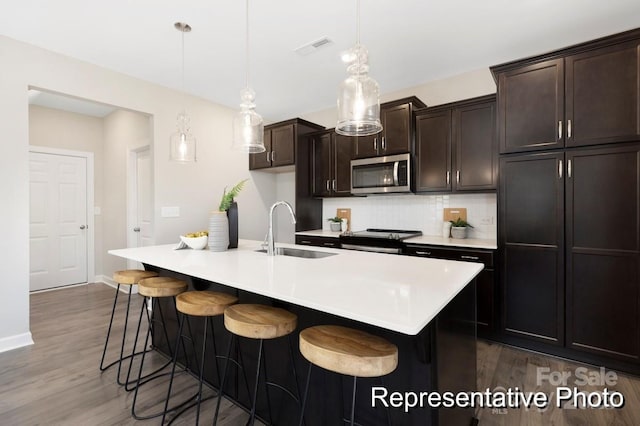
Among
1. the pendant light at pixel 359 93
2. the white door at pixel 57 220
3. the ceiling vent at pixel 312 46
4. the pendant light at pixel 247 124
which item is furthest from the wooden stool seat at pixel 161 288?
the white door at pixel 57 220

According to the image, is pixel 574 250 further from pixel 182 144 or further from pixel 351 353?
pixel 182 144

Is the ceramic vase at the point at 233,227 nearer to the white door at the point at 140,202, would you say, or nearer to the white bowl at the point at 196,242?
the white bowl at the point at 196,242

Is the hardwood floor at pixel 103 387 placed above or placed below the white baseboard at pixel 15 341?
below

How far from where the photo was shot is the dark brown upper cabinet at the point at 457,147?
3096 millimetres

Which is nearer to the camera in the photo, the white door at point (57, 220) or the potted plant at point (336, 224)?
the potted plant at point (336, 224)

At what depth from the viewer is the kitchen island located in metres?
1.17

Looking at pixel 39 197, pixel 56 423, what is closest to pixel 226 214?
pixel 56 423

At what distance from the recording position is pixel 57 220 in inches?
192

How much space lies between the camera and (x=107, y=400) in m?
2.03

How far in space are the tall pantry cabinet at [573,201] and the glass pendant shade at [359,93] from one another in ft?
5.44

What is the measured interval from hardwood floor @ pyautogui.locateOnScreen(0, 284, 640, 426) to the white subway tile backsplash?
1279 millimetres

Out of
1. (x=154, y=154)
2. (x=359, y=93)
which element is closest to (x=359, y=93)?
(x=359, y=93)

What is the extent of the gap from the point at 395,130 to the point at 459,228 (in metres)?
1.30

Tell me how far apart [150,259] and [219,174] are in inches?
98.0
